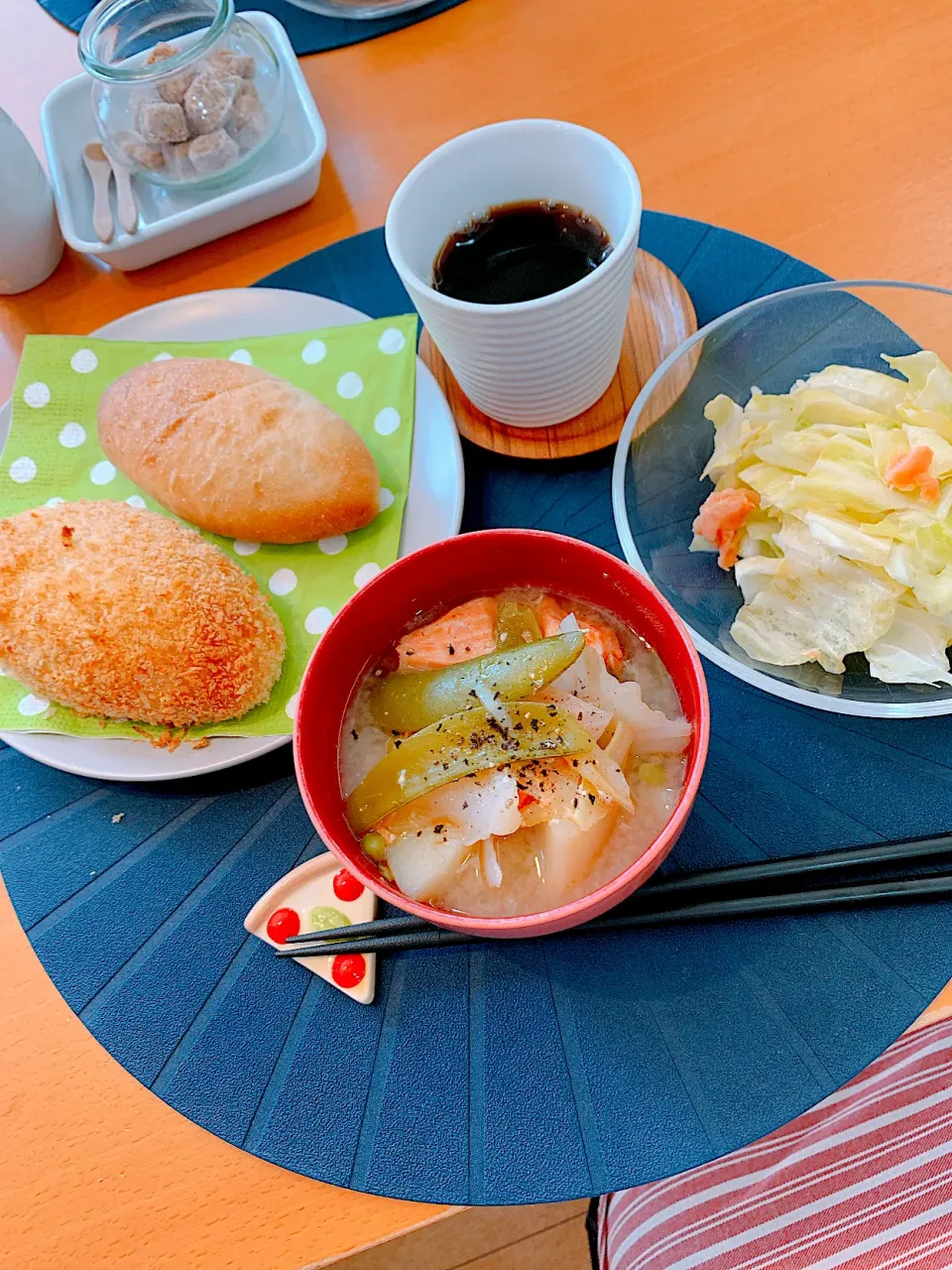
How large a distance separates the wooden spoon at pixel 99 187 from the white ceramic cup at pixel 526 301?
0.57 metres

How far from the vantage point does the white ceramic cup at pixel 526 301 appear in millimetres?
921

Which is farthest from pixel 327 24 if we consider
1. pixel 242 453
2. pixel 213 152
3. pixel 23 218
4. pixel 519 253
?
pixel 242 453

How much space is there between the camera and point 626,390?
44.1 inches

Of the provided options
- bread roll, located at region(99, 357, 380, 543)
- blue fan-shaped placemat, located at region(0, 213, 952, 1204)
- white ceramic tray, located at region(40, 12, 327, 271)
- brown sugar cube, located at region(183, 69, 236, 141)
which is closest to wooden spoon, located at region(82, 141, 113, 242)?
white ceramic tray, located at region(40, 12, 327, 271)

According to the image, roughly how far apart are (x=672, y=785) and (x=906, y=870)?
0.26 metres

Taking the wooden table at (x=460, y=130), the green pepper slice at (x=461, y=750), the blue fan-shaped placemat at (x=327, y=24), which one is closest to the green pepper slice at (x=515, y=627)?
the green pepper slice at (x=461, y=750)

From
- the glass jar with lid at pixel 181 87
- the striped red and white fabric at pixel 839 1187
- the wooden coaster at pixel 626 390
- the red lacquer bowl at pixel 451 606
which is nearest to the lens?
the red lacquer bowl at pixel 451 606

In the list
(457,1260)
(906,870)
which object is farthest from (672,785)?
(457,1260)

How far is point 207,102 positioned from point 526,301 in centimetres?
66

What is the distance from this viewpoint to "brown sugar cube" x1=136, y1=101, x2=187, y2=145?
1.28 meters

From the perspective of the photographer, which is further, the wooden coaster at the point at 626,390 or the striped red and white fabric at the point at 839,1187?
the wooden coaster at the point at 626,390

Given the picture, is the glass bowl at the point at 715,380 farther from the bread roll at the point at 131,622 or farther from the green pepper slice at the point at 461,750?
the bread roll at the point at 131,622

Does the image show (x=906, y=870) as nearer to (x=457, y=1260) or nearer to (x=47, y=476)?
(x=47, y=476)

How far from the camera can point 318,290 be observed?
1.31 meters
